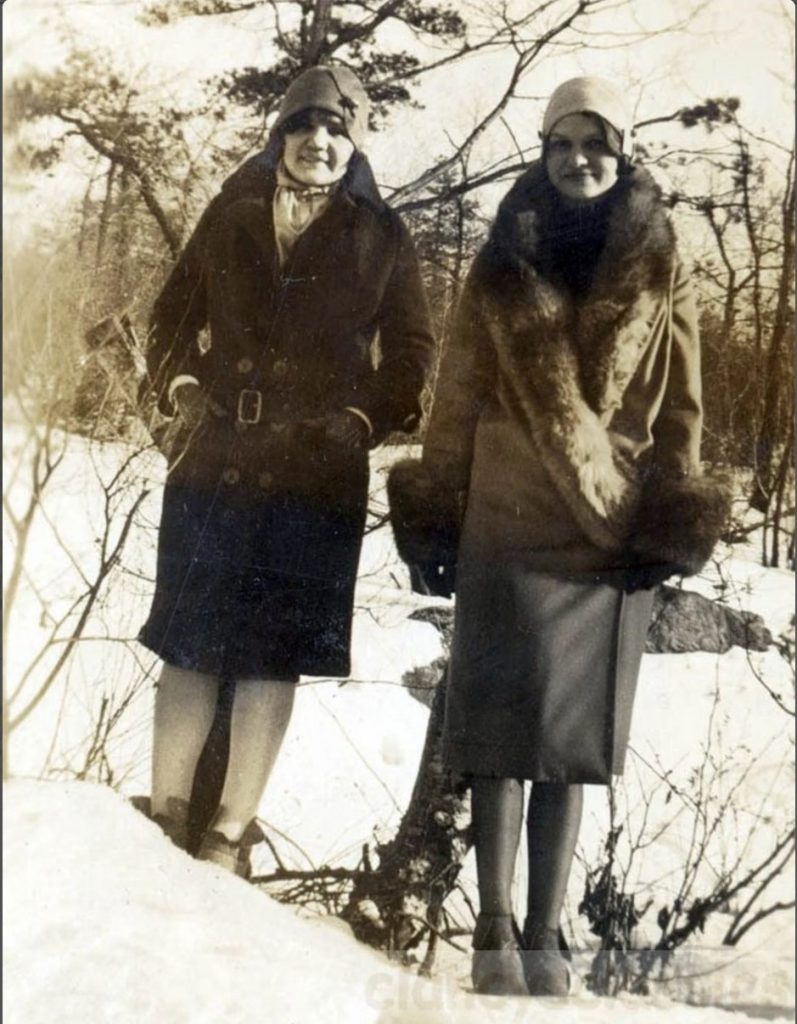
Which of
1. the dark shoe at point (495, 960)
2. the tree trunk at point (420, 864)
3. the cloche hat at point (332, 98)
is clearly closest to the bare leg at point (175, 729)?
the tree trunk at point (420, 864)

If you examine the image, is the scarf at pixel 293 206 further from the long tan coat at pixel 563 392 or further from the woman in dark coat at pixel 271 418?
the long tan coat at pixel 563 392

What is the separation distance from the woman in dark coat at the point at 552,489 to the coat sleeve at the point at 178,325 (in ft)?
1.38

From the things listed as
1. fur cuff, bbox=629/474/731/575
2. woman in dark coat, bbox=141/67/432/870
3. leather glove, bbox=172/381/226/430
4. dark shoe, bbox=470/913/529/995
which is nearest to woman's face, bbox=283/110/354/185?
woman in dark coat, bbox=141/67/432/870

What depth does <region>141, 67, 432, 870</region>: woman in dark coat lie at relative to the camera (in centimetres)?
210

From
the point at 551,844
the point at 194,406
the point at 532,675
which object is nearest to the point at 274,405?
the point at 194,406

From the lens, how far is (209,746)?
6.92 ft

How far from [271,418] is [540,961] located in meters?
1.04

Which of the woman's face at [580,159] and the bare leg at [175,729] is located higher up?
the woman's face at [580,159]

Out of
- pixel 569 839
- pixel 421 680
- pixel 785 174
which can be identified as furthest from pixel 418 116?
pixel 569 839

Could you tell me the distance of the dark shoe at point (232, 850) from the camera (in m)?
2.09

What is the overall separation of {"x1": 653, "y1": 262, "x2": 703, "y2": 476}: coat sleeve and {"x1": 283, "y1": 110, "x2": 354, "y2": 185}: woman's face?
2.07 feet

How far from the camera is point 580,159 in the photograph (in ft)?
7.01

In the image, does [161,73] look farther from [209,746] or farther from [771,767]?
[771,767]

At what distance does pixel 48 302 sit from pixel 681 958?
160 centimetres
